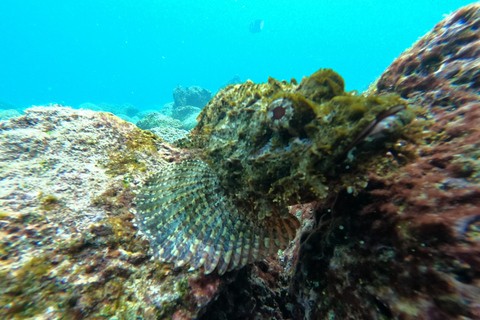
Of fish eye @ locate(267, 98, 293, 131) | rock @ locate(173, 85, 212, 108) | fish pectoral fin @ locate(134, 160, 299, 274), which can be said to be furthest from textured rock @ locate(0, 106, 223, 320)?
rock @ locate(173, 85, 212, 108)

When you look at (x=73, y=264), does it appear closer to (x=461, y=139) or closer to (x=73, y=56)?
(x=461, y=139)

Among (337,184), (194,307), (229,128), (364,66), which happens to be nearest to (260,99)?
(229,128)

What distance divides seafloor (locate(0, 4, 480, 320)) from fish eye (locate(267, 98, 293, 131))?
901 millimetres

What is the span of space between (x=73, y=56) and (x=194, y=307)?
8330 inches

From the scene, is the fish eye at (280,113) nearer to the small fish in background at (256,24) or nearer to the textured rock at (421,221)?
the textured rock at (421,221)

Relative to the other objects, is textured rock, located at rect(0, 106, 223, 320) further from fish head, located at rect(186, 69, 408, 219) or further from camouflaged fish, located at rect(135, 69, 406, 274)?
fish head, located at rect(186, 69, 408, 219)

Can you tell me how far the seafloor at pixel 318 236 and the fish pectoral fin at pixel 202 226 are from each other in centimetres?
17

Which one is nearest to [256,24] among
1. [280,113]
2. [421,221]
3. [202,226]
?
[280,113]

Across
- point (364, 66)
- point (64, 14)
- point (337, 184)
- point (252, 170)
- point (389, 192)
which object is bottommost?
point (389, 192)

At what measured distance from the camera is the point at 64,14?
14675cm

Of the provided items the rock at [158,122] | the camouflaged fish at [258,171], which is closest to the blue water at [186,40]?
the rock at [158,122]

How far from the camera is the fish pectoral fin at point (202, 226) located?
97.4 inches

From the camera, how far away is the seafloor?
1399 mm

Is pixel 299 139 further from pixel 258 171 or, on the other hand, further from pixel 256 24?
pixel 256 24
